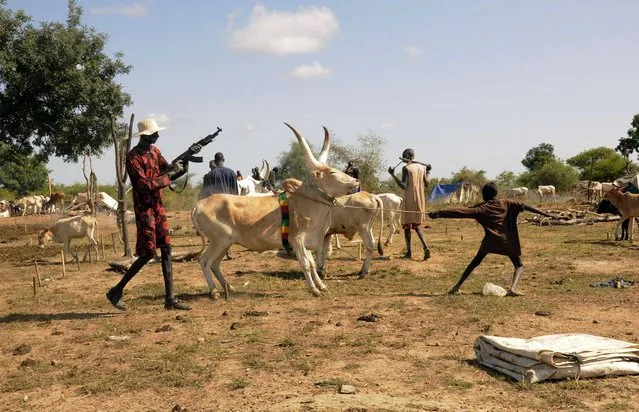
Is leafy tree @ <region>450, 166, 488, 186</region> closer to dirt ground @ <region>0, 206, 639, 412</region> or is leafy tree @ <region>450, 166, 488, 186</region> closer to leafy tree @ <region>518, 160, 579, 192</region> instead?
leafy tree @ <region>518, 160, 579, 192</region>

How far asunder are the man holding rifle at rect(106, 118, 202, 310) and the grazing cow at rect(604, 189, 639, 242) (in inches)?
496

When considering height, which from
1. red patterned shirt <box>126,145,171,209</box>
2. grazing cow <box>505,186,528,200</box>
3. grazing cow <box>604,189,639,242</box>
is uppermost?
red patterned shirt <box>126,145,171,209</box>

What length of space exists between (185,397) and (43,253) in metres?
13.6

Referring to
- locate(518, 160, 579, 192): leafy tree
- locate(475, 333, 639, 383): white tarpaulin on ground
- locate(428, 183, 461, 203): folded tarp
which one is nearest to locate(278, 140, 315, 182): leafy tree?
locate(428, 183, 461, 203): folded tarp

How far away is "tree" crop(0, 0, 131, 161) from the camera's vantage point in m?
17.7

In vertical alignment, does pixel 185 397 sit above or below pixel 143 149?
below

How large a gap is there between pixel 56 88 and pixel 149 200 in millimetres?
11580

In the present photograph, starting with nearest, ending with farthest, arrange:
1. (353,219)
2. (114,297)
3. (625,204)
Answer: (114,297)
(353,219)
(625,204)

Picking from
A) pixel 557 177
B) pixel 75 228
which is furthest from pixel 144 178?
pixel 557 177

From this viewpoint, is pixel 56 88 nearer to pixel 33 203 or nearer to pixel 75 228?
pixel 75 228

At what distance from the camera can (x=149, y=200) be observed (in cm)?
834

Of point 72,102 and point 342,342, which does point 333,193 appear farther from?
point 72,102

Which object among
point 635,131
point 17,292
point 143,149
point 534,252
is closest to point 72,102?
point 17,292

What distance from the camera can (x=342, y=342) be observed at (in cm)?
671
